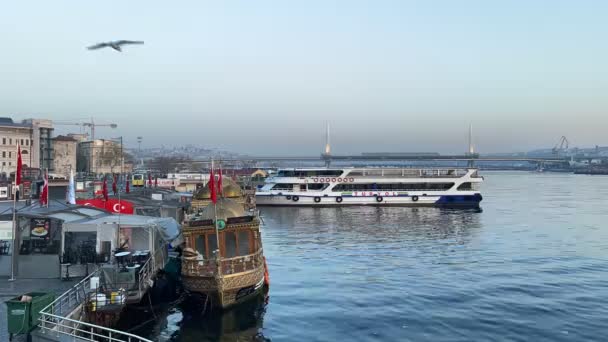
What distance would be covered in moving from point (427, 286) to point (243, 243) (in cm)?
1118

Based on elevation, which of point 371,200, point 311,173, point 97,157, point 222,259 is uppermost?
point 97,157

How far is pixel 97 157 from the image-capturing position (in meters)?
138

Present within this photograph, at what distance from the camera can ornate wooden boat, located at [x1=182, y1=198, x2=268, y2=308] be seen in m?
22.3

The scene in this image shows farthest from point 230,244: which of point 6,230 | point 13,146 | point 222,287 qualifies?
point 13,146

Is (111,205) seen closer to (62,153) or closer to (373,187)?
(373,187)

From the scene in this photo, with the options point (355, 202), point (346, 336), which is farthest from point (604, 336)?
point (355, 202)

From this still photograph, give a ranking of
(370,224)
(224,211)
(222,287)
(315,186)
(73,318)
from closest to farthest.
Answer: (73,318) < (222,287) < (224,211) < (370,224) < (315,186)

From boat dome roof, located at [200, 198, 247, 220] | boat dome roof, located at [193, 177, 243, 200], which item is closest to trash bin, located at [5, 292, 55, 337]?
boat dome roof, located at [200, 198, 247, 220]

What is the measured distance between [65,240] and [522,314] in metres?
20.5

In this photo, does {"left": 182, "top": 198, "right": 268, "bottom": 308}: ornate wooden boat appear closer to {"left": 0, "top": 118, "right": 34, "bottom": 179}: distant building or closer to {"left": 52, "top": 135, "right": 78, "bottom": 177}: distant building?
{"left": 0, "top": 118, "right": 34, "bottom": 179}: distant building

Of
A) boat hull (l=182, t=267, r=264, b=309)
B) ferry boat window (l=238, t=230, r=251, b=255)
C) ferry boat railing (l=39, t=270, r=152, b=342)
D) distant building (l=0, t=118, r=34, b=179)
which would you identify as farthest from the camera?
distant building (l=0, t=118, r=34, b=179)

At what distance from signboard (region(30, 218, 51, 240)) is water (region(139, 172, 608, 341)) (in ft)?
21.4

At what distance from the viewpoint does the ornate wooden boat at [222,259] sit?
22.3m

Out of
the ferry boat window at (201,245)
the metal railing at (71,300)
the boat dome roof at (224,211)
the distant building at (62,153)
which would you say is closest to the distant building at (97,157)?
the distant building at (62,153)
